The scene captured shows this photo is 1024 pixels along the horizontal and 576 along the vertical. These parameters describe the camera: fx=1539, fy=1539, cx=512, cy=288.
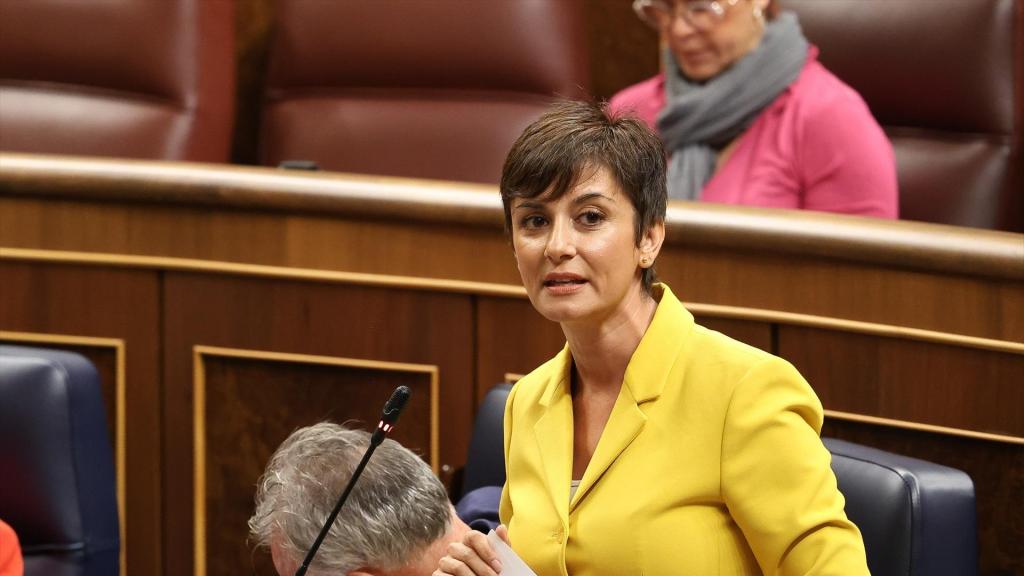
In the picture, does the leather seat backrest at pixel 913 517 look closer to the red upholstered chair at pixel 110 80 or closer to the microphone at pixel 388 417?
the microphone at pixel 388 417

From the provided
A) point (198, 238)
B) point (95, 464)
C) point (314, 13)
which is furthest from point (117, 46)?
point (95, 464)

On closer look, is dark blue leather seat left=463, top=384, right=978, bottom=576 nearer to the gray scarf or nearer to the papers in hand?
the papers in hand

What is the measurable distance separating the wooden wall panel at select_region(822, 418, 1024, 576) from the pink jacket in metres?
0.28

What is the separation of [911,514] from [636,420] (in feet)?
0.55

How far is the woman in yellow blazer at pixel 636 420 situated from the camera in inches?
25.4

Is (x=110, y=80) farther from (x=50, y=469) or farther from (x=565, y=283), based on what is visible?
(x=565, y=283)

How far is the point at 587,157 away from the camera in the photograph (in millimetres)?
685

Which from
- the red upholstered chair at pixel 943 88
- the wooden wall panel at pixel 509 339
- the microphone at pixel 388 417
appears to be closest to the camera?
the microphone at pixel 388 417

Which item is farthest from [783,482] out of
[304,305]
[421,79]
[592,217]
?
[421,79]

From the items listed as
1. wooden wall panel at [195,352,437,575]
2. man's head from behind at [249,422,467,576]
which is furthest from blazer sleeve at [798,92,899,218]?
man's head from behind at [249,422,467,576]

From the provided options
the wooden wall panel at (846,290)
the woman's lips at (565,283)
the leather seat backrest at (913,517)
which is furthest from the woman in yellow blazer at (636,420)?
the wooden wall panel at (846,290)

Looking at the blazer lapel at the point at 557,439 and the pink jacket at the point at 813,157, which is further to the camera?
the pink jacket at the point at 813,157

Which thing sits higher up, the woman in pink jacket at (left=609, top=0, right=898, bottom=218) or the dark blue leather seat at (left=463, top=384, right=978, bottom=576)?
the woman in pink jacket at (left=609, top=0, right=898, bottom=218)

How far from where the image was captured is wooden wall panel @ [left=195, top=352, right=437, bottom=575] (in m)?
1.14
